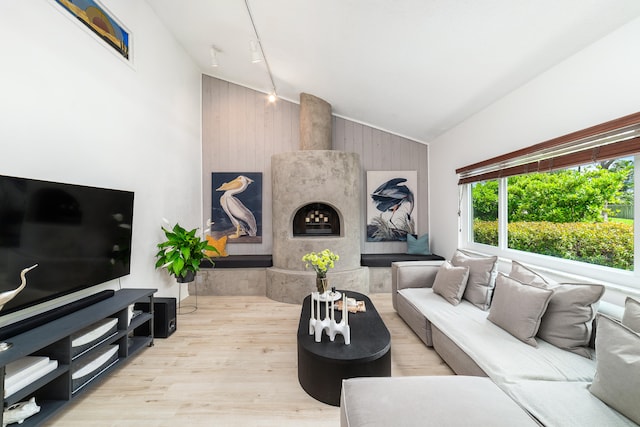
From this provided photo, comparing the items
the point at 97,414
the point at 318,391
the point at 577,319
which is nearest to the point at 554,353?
the point at 577,319

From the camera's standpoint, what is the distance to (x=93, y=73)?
231cm

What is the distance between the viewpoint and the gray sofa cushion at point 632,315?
1.26 metres

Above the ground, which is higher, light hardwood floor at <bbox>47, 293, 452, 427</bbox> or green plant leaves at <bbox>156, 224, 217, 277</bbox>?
green plant leaves at <bbox>156, 224, 217, 277</bbox>

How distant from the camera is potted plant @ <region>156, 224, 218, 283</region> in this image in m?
3.05

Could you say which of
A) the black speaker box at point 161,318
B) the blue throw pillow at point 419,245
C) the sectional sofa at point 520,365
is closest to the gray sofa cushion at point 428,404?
the sectional sofa at point 520,365

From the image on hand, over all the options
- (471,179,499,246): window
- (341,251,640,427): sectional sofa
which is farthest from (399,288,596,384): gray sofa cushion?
(471,179,499,246): window

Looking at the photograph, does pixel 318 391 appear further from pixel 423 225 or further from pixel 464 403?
pixel 423 225

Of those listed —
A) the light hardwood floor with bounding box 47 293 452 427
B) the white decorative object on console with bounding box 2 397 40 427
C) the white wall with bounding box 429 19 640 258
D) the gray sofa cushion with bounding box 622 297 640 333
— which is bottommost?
the light hardwood floor with bounding box 47 293 452 427

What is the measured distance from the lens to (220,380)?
6.50 feet

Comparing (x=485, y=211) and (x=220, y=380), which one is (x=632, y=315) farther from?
(x=220, y=380)

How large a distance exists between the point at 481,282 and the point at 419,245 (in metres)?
2.02

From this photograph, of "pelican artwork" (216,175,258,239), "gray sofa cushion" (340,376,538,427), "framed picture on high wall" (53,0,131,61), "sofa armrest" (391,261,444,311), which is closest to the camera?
"gray sofa cushion" (340,376,538,427)

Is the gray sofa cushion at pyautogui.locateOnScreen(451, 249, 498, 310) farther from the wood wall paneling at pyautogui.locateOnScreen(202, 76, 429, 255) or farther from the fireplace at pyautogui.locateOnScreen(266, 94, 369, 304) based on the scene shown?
the wood wall paneling at pyautogui.locateOnScreen(202, 76, 429, 255)

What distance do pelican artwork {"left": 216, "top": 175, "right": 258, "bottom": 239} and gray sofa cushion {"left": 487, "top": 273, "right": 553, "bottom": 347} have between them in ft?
11.8
